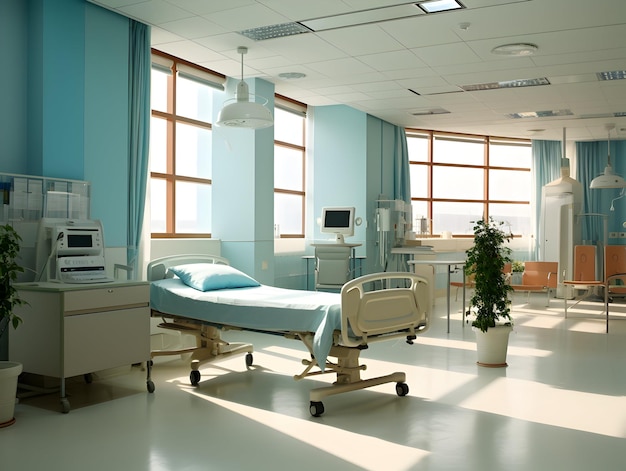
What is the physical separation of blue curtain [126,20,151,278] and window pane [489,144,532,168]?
7493 millimetres

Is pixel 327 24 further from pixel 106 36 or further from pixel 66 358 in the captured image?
pixel 66 358

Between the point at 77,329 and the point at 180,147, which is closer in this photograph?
the point at 77,329

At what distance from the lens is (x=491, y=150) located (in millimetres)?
11320

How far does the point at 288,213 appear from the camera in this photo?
28.1 ft

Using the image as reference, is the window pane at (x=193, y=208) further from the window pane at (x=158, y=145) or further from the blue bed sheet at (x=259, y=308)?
the blue bed sheet at (x=259, y=308)

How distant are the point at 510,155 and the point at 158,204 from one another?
736 centimetres

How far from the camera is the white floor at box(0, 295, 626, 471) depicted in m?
3.03

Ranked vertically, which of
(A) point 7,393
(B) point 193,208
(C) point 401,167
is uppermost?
(C) point 401,167

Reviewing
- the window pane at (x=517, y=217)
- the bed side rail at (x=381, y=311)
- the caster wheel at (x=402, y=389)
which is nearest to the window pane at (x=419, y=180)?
the window pane at (x=517, y=217)

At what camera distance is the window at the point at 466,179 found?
10.7m

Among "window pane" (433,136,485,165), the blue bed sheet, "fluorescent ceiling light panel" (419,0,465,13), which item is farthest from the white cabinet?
"window pane" (433,136,485,165)

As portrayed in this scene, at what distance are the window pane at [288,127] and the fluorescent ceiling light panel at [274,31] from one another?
8.42 feet

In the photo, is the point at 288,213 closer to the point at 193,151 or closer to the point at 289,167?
the point at 289,167

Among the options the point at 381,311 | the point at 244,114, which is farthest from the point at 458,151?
the point at 381,311
